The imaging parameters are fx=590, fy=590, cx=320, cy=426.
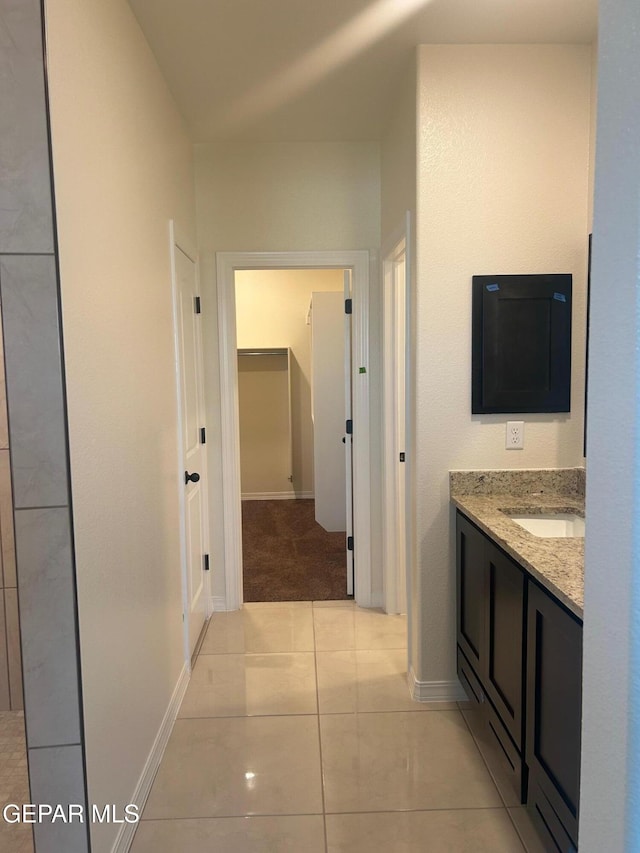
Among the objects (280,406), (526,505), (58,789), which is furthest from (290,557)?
(58,789)

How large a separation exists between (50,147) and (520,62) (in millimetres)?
1902

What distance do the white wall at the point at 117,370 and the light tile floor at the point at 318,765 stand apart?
0.68ft

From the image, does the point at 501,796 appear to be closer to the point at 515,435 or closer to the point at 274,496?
the point at 515,435

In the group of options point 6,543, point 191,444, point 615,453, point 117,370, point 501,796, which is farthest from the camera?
point 191,444

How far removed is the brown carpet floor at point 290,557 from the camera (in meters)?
3.88

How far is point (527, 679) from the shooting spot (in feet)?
5.58

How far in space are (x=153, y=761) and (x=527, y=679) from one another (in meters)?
1.36

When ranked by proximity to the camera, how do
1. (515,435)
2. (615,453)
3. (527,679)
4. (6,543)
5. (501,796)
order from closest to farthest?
1. (615,453)
2. (527,679)
3. (501,796)
4. (6,543)
5. (515,435)

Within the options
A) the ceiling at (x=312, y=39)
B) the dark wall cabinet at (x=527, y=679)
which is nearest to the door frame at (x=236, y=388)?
the ceiling at (x=312, y=39)

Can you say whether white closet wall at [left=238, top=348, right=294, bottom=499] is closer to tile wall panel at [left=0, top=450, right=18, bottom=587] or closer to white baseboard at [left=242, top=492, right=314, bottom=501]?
white baseboard at [left=242, top=492, right=314, bottom=501]

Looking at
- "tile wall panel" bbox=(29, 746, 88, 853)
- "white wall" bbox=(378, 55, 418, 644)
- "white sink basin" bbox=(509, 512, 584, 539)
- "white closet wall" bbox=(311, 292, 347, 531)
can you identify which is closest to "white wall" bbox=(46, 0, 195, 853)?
"tile wall panel" bbox=(29, 746, 88, 853)

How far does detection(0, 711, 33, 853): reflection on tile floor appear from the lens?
1.80 metres

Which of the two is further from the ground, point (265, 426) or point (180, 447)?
point (180, 447)

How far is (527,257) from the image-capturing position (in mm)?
2408
